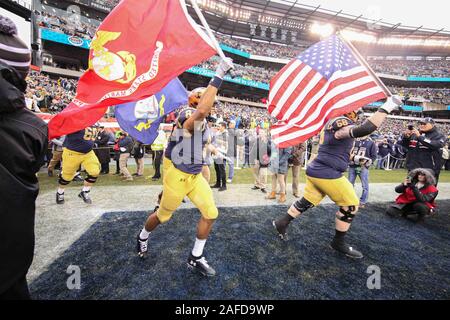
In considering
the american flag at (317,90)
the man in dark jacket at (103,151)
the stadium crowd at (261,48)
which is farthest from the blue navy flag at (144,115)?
the stadium crowd at (261,48)

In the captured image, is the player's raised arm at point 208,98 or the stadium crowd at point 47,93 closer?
the player's raised arm at point 208,98

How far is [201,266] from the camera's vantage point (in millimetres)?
2838

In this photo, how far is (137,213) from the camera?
4.69 meters

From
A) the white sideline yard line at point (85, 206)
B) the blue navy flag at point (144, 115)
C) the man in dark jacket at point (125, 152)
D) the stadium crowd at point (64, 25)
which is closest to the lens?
the white sideline yard line at point (85, 206)

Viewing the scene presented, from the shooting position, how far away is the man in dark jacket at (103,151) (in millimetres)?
8961

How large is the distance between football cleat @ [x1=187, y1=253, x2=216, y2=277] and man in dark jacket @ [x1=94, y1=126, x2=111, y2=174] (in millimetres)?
7563

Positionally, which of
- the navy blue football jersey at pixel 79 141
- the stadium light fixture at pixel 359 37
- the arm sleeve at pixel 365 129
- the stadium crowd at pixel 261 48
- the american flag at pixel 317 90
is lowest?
the navy blue football jersey at pixel 79 141

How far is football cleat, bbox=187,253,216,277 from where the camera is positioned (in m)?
2.79

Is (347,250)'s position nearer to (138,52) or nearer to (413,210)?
(413,210)

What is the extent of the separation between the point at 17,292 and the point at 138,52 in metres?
2.78

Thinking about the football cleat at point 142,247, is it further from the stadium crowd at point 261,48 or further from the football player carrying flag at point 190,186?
the stadium crowd at point 261,48

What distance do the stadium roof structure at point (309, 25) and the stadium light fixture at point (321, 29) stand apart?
633 millimetres

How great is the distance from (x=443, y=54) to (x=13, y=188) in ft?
264

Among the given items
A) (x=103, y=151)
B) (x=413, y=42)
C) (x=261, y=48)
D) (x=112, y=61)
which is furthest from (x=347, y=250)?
(x=413, y=42)
